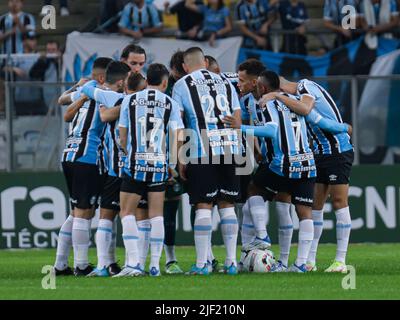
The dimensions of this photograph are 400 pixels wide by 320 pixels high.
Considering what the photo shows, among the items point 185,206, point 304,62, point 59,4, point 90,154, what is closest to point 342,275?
point 90,154

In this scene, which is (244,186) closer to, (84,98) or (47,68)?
(84,98)

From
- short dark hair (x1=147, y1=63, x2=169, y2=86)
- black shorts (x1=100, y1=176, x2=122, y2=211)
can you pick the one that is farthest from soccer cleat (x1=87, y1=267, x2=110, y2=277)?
short dark hair (x1=147, y1=63, x2=169, y2=86)

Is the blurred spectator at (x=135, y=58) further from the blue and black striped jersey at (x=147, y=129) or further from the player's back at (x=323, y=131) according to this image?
the player's back at (x=323, y=131)

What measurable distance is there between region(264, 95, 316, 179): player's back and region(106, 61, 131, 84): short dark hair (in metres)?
1.50

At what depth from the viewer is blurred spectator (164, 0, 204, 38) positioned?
20531 millimetres

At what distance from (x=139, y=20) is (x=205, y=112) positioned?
828 centimetres

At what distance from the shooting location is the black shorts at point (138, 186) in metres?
11.9

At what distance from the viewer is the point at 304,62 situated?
20.2 m

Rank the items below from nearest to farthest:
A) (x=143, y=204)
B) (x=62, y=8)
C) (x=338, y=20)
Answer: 1. (x=143, y=204)
2. (x=338, y=20)
3. (x=62, y=8)

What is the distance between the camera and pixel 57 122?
714 inches

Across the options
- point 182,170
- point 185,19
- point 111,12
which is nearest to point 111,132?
point 182,170

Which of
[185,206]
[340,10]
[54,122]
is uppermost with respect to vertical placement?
[340,10]
